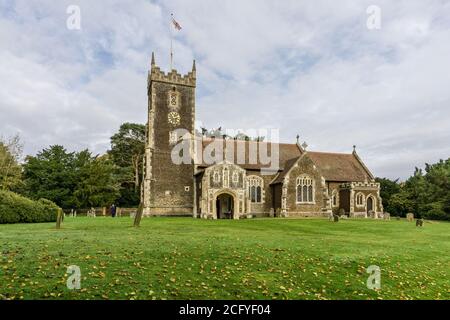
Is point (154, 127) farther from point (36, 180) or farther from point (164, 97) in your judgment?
point (36, 180)

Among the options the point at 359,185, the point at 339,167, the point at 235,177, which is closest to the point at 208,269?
the point at 235,177

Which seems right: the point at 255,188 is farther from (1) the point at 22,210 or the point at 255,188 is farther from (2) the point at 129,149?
(2) the point at 129,149

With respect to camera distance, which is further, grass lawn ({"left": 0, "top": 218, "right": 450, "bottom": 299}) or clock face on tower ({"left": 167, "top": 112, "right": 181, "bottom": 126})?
clock face on tower ({"left": 167, "top": 112, "right": 181, "bottom": 126})

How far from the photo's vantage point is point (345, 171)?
42750mm

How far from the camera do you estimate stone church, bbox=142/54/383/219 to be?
113 feet

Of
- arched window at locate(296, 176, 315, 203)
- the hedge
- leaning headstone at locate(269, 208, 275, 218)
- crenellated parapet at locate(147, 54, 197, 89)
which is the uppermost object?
crenellated parapet at locate(147, 54, 197, 89)

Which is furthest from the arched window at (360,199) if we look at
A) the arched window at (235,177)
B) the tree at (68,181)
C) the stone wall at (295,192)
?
the tree at (68,181)

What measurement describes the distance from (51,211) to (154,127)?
1546 centimetres

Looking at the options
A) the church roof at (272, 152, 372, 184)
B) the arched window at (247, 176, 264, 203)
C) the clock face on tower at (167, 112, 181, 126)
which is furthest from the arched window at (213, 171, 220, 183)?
the church roof at (272, 152, 372, 184)

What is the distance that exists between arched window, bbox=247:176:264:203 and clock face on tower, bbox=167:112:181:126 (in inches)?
398

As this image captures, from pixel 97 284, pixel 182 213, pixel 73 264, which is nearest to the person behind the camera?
pixel 97 284

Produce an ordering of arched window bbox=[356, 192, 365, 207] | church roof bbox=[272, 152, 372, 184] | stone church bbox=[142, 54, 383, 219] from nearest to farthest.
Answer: stone church bbox=[142, 54, 383, 219], arched window bbox=[356, 192, 365, 207], church roof bbox=[272, 152, 372, 184]

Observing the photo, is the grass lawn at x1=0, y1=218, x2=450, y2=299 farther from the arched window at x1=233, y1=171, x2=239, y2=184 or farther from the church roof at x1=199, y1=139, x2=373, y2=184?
the church roof at x1=199, y1=139, x2=373, y2=184
